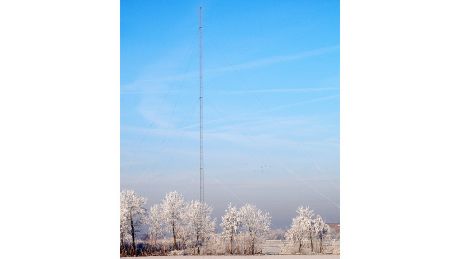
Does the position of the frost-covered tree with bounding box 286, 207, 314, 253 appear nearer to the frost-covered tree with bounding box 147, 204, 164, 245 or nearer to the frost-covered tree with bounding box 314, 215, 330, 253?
the frost-covered tree with bounding box 314, 215, 330, 253

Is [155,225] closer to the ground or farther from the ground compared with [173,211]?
closer to the ground

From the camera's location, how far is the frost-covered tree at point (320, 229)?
5957mm

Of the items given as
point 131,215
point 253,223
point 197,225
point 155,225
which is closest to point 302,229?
point 253,223

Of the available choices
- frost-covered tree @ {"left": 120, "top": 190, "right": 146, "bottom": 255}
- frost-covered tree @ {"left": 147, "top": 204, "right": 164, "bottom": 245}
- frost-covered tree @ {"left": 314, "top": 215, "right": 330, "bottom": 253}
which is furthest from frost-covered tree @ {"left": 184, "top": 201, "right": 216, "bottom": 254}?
frost-covered tree @ {"left": 314, "top": 215, "right": 330, "bottom": 253}

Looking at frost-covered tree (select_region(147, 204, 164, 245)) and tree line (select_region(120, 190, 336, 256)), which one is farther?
frost-covered tree (select_region(147, 204, 164, 245))

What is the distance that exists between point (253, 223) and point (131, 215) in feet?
4.22

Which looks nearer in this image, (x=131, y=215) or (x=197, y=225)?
(x=197, y=225)

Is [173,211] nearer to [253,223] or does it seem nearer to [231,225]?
[231,225]

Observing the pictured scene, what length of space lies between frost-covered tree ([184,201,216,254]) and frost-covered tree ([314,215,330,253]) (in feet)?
3.49

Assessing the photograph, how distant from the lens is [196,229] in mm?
5980

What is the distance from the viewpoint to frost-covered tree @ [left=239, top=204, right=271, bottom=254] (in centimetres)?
582
